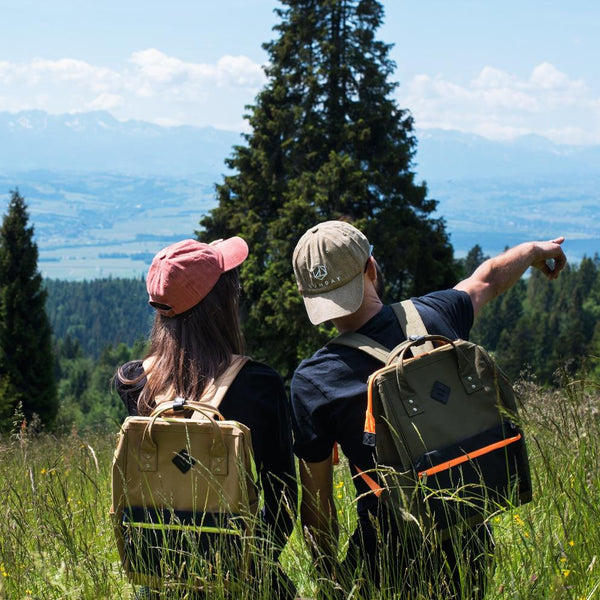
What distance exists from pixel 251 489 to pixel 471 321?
105 cm

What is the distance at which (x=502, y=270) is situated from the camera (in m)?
2.71

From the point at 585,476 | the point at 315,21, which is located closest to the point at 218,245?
the point at 585,476

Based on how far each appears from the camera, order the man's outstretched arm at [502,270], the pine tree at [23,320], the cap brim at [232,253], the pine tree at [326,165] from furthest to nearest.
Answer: the pine tree at [23,320] → the pine tree at [326,165] → the man's outstretched arm at [502,270] → the cap brim at [232,253]

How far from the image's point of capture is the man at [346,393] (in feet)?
6.68

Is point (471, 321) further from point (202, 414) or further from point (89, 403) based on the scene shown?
point (89, 403)

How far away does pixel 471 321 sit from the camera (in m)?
2.48

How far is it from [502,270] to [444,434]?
1.01 m

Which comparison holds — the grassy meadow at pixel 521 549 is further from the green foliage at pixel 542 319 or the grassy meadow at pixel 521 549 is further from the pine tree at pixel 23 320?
the green foliage at pixel 542 319

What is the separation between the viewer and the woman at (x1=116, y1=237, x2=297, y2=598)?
212 cm

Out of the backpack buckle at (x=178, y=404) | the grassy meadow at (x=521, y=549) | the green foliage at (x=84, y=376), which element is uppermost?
the backpack buckle at (x=178, y=404)

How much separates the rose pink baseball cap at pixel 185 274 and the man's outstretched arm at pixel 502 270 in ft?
2.90

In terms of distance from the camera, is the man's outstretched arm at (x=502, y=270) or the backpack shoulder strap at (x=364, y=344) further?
the man's outstretched arm at (x=502, y=270)

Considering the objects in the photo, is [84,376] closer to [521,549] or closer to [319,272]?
[319,272]

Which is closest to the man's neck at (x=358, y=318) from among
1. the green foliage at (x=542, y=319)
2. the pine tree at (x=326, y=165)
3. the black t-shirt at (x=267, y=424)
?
the black t-shirt at (x=267, y=424)
